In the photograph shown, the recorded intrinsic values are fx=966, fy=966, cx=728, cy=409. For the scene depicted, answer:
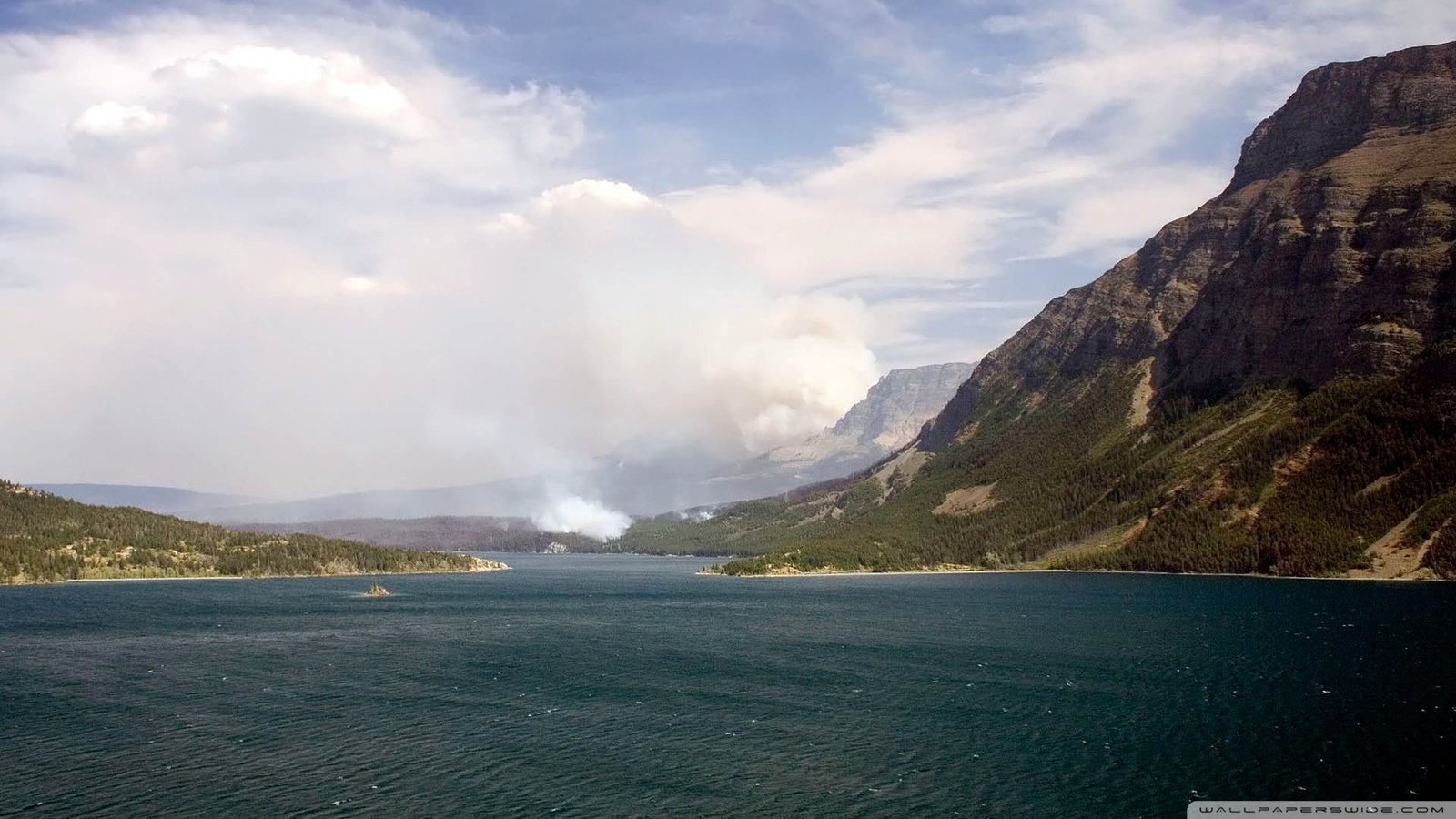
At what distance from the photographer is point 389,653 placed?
156m

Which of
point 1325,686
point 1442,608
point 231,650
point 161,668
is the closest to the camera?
point 1325,686

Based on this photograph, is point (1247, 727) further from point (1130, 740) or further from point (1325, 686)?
point (1325, 686)

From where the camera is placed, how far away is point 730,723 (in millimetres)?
103250

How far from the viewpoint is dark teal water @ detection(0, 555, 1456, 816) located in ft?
251

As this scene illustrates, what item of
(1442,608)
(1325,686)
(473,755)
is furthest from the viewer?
(1442,608)

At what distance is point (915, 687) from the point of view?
124 metres

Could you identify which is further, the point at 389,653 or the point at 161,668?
the point at 389,653

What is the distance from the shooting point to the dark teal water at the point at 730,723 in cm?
7650

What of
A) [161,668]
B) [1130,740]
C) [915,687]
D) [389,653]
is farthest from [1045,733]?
[161,668]

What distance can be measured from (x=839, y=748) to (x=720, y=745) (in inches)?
450

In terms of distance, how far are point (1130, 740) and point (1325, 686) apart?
38.9 meters

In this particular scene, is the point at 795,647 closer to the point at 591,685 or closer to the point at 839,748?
the point at 591,685

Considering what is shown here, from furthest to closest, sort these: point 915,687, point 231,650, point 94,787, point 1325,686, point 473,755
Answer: point 231,650
point 915,687
point 1325,686
point 473,755
point 94,787

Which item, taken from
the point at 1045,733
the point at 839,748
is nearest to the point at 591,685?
the point at 839,748
